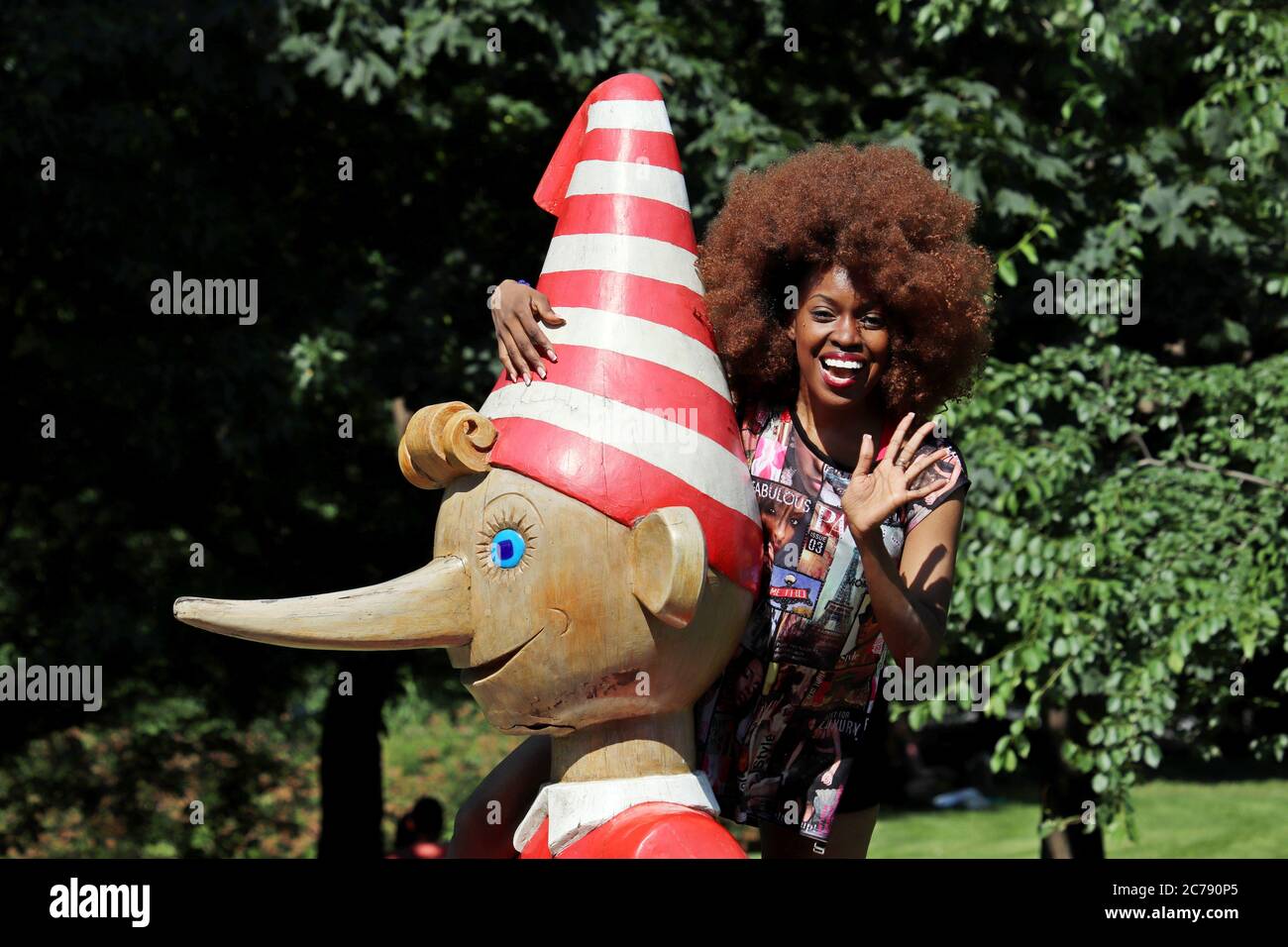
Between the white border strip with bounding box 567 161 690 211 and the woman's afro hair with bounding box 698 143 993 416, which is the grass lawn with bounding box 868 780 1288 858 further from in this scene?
the white border strip with bounding box 567 161 690 211

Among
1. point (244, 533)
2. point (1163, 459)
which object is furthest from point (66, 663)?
point (1163, 459)

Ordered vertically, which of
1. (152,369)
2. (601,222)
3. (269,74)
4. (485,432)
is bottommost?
(485,432)

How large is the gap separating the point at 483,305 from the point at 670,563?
5.13m

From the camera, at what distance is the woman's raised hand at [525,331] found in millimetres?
3400

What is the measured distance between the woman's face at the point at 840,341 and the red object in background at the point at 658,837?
37.8 inches

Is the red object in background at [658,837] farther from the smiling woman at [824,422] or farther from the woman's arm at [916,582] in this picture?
the woman's arm at [916,582]

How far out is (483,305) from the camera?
26.5ft

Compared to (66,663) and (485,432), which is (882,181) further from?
(66,663)

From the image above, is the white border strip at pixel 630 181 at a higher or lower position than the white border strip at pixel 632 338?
higher

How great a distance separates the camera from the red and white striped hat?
3.26 meters

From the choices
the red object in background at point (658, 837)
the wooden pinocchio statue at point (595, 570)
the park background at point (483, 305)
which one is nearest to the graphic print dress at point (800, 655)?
the wooden pinocchio statue at point (595, 570)

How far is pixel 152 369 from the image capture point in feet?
25.4

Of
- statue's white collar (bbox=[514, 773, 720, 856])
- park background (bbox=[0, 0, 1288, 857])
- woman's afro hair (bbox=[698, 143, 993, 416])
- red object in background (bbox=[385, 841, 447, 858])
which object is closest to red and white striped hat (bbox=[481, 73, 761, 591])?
woman's afro hair (bbox=[698, 143, 993, 416])

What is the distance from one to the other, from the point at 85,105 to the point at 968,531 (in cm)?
486
